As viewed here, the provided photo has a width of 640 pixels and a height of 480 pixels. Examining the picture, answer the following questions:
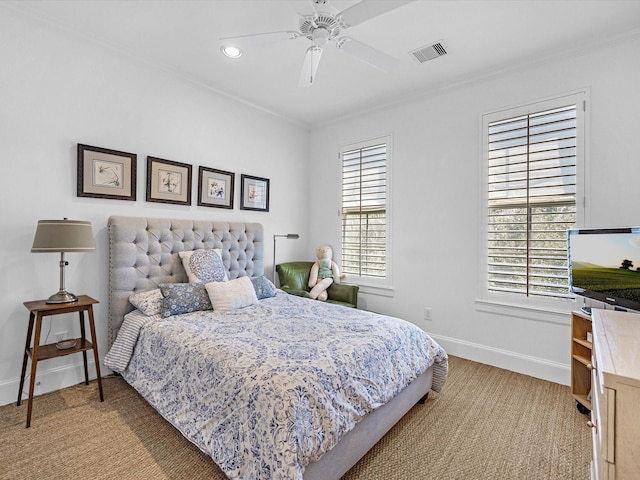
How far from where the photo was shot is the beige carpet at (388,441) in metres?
1.70

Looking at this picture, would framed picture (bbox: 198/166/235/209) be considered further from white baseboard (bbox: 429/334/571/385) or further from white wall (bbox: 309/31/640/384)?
white baseboard (bbox: 429/334/571/385)

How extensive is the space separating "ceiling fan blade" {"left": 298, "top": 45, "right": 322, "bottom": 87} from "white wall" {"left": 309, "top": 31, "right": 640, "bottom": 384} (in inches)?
61.6

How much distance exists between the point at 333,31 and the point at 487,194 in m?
2.08

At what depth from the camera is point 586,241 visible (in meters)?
2.28

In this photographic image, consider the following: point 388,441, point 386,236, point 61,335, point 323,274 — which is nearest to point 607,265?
point 388,441

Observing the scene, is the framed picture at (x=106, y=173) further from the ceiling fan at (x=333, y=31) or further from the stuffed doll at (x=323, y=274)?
the stuffed doll at (x=323, y=274)

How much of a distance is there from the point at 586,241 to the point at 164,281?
3464 millimetres

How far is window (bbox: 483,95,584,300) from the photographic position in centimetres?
268

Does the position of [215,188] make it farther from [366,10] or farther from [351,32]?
[366,10]

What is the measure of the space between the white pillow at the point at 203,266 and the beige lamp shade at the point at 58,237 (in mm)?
858

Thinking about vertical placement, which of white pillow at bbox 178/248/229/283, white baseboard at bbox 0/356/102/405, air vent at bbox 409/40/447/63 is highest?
air vent at bbox 409/40/447/63

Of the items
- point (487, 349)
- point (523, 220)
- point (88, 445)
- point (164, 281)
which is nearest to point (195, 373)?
point (88, 445)


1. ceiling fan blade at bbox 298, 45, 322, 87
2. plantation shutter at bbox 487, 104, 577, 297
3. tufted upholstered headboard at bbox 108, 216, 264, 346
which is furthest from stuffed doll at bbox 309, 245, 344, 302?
ceiling fan blade at bbox 298, 45, 322, 87

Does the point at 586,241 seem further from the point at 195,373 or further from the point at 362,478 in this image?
the point at 195,373
